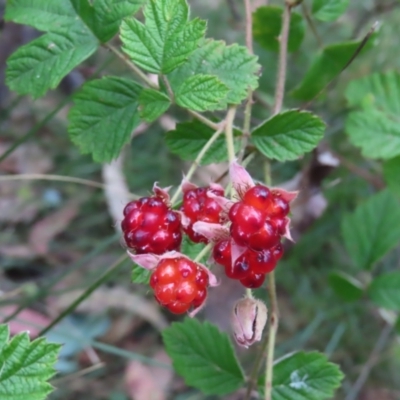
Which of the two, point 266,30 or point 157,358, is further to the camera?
point 157,358

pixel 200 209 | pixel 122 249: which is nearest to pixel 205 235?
pixel 200 209

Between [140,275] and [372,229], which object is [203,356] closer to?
[140,275]

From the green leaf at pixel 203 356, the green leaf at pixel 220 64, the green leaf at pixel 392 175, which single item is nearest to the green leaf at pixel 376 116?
the green leaf at pixel 392 175

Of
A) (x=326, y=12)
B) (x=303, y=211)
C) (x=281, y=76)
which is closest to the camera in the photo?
(x=281, y=76)

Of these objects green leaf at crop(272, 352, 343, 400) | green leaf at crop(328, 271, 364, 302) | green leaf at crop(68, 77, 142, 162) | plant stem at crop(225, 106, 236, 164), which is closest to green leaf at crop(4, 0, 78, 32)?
green leaf at crop(68, 77, 142, 162)

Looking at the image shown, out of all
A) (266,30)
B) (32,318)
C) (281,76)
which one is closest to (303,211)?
(266,30)

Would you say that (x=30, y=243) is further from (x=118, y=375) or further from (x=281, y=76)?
(x=281, y=76)

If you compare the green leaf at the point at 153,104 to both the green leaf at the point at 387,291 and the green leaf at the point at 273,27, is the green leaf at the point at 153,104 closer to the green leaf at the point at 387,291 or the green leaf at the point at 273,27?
the green leaf at the point at 273,27
